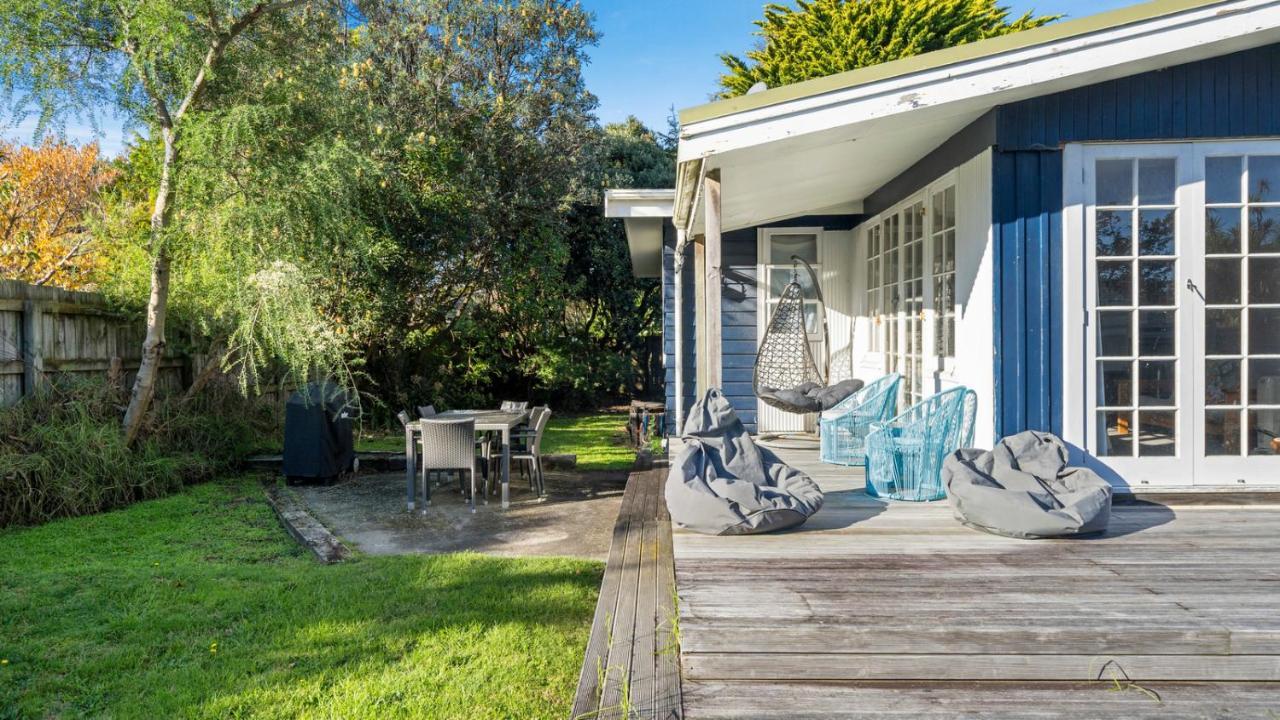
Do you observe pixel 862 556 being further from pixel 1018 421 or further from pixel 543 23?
pixel 543 23

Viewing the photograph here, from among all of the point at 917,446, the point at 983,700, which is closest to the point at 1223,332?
the point at 917,446

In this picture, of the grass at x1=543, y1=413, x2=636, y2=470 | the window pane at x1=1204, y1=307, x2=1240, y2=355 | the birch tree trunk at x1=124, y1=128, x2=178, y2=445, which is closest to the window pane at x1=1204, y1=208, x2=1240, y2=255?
the window pane at x1=1204, y1=307, x2=1240, y2=355

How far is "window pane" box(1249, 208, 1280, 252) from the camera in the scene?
3.90m

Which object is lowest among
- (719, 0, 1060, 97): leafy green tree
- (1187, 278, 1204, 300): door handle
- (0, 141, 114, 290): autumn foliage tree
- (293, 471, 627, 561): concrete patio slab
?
(293, 471, 627, 561): concrete patio slab

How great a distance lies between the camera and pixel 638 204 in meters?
7.13

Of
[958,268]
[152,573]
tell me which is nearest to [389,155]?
[152,573]

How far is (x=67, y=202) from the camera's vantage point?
12094 mm

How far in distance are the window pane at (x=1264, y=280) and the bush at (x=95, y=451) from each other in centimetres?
742

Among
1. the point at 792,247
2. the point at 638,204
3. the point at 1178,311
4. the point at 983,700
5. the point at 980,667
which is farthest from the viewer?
the point at 792,247

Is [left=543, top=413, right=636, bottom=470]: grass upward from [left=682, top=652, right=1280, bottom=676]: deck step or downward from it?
downward

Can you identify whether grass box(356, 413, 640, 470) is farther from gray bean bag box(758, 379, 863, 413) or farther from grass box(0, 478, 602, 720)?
grass box(0, 478, 602, 720)

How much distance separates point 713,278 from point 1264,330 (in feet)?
9.07

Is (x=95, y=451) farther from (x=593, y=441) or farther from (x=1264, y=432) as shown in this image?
(x=1264, y=432)

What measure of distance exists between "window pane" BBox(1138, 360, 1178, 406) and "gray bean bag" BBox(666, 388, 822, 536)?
1.85m
